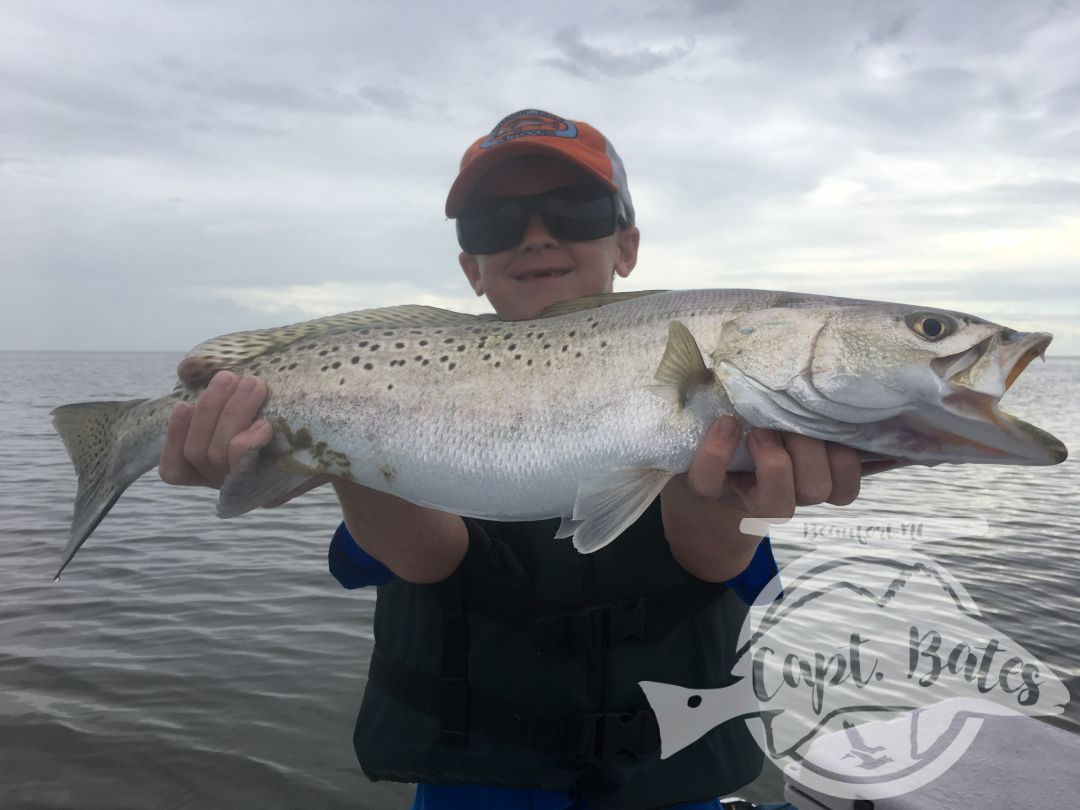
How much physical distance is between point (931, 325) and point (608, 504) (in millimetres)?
1323

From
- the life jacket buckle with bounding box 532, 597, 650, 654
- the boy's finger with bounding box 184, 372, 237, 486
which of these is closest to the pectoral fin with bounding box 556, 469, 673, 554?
the life jacket buckle with bounding box 532, 597, 650, 654

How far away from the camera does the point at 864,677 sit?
22.5 ft

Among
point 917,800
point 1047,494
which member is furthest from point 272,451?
point 1047,494

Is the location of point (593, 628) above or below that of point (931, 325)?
below

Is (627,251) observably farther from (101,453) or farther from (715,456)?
(101,453)

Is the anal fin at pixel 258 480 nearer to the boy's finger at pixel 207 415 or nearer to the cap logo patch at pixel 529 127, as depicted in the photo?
the boy's finger at pixel 207 415

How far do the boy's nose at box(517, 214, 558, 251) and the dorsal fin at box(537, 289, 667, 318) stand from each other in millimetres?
823

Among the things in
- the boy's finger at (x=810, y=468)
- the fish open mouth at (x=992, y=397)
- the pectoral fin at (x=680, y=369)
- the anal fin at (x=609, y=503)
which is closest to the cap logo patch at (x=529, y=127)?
the pectoral fin at (x=680, y=369)

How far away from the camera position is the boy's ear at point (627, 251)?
4367 millimetres

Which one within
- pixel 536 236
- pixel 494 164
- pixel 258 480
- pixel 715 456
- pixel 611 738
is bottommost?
pixel 611 738

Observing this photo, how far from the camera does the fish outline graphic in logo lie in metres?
3.71

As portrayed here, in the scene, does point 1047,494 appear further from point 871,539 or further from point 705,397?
point 705,397

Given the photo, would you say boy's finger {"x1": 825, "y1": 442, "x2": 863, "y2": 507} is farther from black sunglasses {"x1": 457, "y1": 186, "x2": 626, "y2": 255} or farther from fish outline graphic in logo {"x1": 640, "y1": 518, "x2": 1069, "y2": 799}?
black sunglasses {"x1": 457, "y1": 186, "x2": 626, "y2": 255}

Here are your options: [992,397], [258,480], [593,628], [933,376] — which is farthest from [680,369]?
[258,480]
